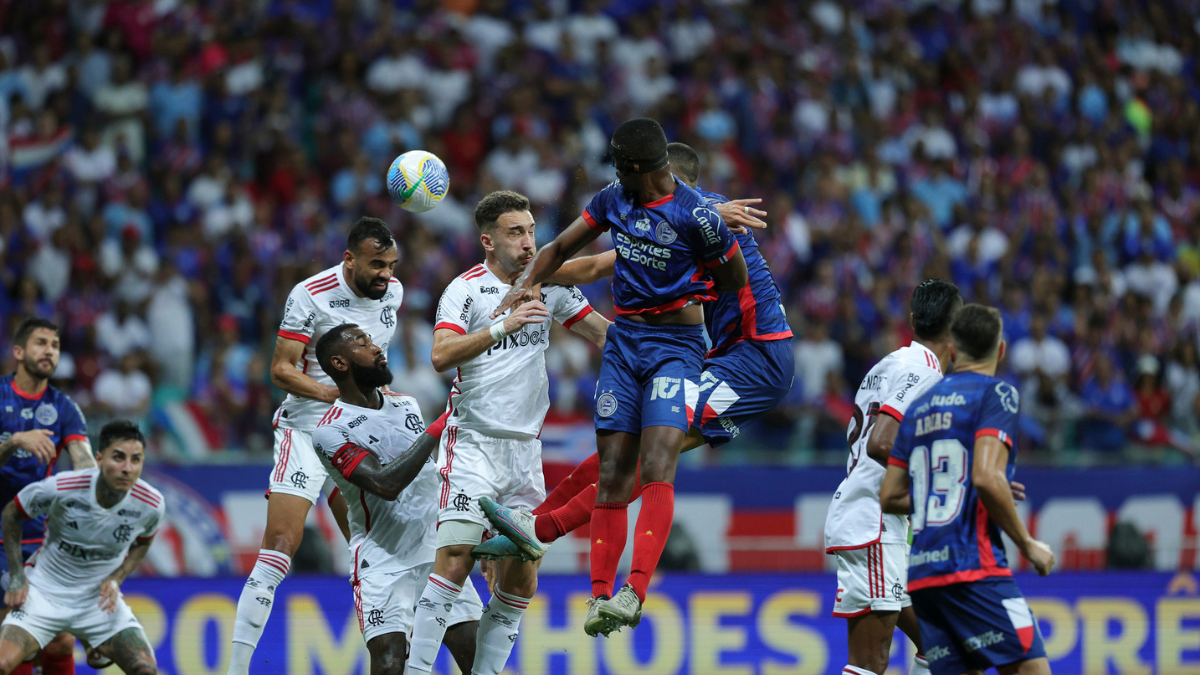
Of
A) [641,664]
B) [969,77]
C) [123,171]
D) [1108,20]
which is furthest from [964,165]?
[123,171]

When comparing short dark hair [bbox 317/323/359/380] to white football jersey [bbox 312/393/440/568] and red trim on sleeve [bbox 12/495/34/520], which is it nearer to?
white football jersey [bbox 312/393/440/568]

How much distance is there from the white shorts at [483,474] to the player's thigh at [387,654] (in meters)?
0.90

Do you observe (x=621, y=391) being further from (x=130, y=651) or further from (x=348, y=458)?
(x=130, y=651)

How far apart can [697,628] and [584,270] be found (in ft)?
16.5

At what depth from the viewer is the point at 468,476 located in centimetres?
837

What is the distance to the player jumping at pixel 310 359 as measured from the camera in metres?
9.12

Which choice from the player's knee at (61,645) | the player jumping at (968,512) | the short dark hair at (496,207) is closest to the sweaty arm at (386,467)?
the short dark hair at (496,207)

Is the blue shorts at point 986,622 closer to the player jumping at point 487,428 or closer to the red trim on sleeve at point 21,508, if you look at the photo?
the player jumping at point 487,428

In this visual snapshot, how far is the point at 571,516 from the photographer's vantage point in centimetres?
799

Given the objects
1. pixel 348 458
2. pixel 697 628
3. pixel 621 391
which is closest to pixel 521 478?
pixel 348 458

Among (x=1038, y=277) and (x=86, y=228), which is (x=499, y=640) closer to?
(x=86, y=228)

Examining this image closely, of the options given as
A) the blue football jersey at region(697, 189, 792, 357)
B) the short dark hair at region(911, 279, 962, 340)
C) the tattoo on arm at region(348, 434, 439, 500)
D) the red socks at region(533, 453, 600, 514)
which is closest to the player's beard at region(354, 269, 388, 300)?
the tattoo on arm at region(348, 434, 439, 500)

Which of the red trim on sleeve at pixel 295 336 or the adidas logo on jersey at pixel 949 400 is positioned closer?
the adidas logo on jersey at pixel 949 400

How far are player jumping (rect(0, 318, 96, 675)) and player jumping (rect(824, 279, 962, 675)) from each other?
565cm
